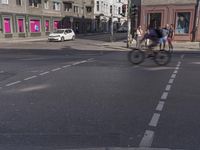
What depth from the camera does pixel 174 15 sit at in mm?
26422

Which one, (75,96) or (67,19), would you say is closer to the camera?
(75,96)

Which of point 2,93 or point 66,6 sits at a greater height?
point 66,6

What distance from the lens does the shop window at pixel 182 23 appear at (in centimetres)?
2614

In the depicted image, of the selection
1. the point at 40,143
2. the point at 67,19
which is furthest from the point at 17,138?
the point at 67,19

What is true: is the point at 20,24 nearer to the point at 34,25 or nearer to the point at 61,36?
the point at 34,25

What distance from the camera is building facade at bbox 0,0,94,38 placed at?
119ft

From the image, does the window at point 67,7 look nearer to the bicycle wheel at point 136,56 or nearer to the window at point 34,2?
the window at point 34,2

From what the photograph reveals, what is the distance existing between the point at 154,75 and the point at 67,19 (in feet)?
146

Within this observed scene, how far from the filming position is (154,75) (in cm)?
958

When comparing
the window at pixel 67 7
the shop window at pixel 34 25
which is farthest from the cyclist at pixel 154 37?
the window at pixel 67 7

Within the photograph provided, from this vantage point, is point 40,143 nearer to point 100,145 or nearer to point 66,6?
point 100,145

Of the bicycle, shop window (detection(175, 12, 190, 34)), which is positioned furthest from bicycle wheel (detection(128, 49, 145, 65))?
shop window (detection(175, 12, 190, 34))

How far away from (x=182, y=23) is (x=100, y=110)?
75.5ft

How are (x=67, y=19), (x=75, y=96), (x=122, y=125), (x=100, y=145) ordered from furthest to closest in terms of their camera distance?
1. (x=67, y=19)
2. (x=75, y=96)
3. (x=122, y=125)
4. (x=100, y=145)
